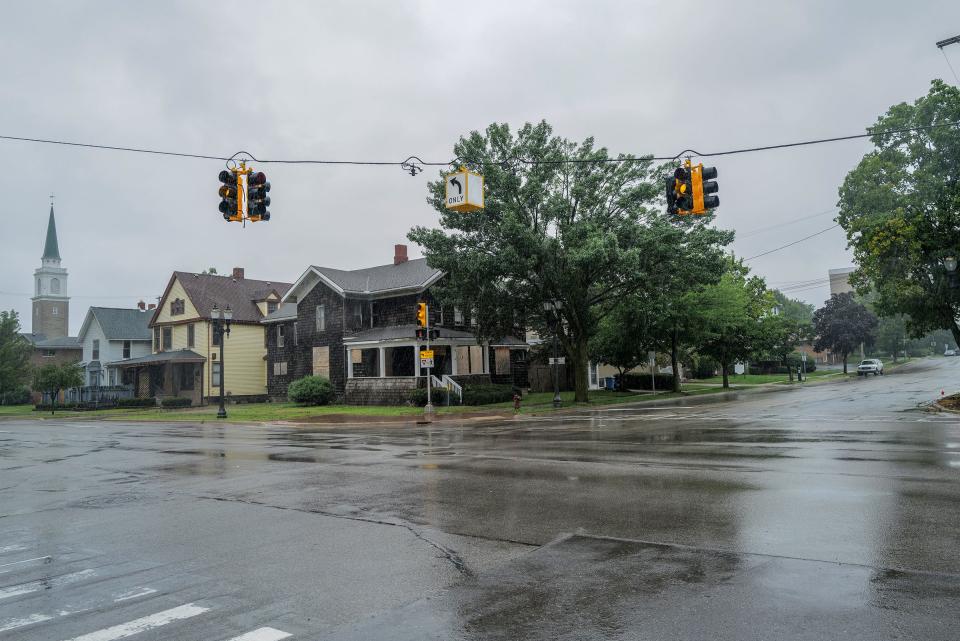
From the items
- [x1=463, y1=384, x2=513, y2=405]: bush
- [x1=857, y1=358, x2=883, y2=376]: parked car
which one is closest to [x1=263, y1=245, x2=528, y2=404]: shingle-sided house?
[x1=463, y1=384, x2=513, y2=405]: bush

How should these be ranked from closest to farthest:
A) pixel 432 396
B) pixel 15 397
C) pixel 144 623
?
pixel 144 623, pixel 432 396, pixel 15 397

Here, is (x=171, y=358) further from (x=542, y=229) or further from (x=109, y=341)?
(x=542, y=229)

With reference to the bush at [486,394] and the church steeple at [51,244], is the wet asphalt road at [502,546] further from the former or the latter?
the church steeple at [51,244]

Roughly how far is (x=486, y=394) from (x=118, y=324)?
130ft

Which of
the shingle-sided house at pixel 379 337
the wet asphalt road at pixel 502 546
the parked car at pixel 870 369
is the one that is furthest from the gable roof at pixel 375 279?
the parked car at pixel 870 369

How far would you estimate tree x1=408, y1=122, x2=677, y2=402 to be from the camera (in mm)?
32969

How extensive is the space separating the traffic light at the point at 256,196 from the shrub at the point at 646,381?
40759 mm

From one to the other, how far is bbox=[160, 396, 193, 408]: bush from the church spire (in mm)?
65585

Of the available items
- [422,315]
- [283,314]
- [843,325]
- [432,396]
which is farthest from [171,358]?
[843,325]

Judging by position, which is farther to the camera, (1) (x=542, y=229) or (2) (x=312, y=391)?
(2) (x=312, y=391)

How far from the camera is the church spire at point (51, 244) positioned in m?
101

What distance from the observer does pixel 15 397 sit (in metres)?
63.6

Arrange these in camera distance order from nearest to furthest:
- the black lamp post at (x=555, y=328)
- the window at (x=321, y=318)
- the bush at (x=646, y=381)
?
1. the black lamp post at (x=555, y=328)
2. the window at (x=321, y=318)
3. the bush at (x=646, y=381)

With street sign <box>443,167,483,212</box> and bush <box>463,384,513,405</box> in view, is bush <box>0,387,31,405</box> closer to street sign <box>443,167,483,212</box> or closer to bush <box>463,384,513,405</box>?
bush <box>463,384,513,405</box>
